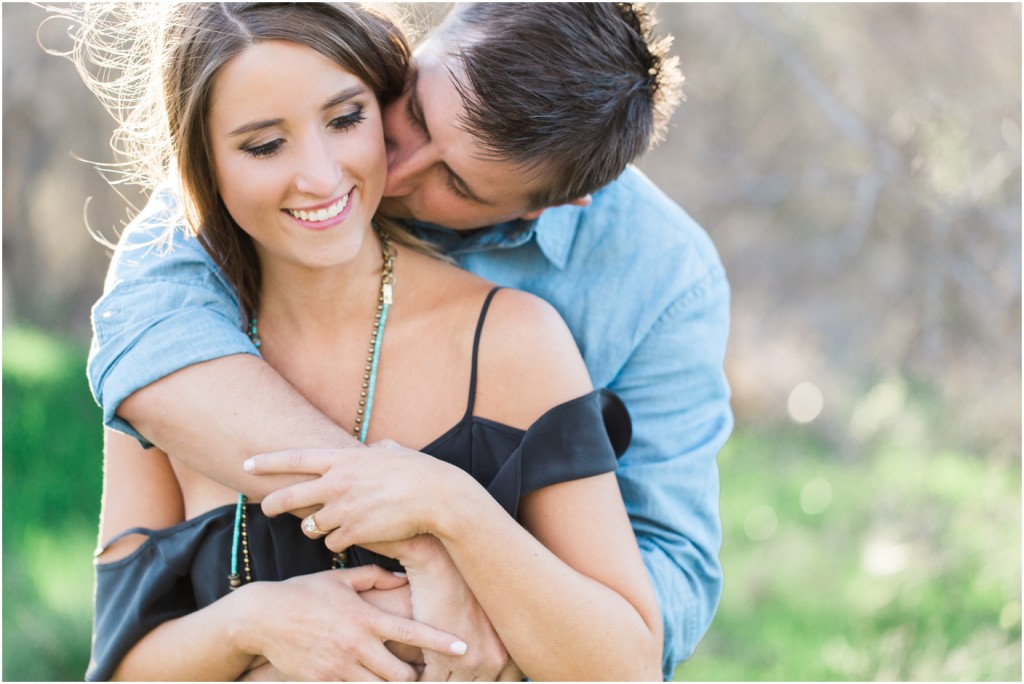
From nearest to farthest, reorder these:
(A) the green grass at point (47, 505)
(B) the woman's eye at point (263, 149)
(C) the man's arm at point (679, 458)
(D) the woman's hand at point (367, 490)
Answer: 1. (D) the woman's hand at point (367, 490)
2. (B) the woman's eye at point (263, 149)
3. (C) the man's arm at point (679, 458)
4. (A) the green grass at point (47, 505)

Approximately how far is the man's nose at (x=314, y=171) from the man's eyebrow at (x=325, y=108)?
61mm

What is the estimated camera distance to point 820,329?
520 centimetres

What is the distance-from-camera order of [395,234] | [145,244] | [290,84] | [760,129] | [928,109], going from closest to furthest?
[290,84], [145,244], [395,234], [928,109], [760,129]

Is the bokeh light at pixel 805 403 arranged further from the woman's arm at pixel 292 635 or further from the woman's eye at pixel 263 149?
the woman's eye at pixel 263 149

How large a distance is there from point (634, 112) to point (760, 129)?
10.5 feet

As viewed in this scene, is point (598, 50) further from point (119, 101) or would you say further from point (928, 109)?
point (928, 109)

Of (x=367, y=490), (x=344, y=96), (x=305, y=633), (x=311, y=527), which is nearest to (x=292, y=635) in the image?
(x=305, y=633)

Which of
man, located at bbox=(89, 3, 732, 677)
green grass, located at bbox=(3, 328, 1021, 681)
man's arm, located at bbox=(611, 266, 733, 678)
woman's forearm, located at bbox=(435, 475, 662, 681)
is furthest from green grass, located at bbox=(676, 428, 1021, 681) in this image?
woman's forearm, located at bbox=(435, 475, 662, 681)

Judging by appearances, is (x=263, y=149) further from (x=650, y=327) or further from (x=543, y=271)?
(x=650, y=327)

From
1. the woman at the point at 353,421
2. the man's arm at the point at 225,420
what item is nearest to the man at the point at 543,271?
the man's arm at the point at 225,420

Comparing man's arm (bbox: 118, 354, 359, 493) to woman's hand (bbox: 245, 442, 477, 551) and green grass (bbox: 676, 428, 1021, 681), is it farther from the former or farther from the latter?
green grass (bbox: 676, 428, 1021, 681)

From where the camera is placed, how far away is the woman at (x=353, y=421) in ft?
5.98

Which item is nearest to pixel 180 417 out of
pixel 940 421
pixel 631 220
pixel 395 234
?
pixel 395 234

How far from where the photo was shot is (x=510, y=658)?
1.92 metres
